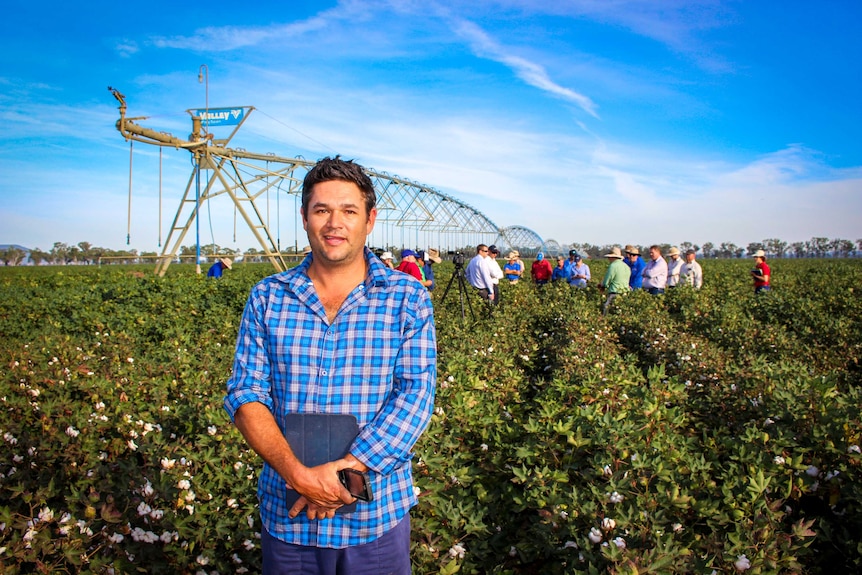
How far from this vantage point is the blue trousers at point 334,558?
1.76 meters

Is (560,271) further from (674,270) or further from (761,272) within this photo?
(761,272)

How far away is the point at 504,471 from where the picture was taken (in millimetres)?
3498

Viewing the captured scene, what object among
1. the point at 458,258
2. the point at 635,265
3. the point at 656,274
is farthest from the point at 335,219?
the point at 635,265

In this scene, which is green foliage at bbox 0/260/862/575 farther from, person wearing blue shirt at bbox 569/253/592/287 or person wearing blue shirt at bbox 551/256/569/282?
person wearing blue shirt at bbox 551/256/569/282

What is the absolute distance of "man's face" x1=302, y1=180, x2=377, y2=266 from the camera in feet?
6.01

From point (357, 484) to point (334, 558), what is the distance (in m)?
0.33

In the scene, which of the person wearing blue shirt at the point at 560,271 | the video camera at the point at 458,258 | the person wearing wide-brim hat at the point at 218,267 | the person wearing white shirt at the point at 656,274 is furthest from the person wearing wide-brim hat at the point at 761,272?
the person wearing wide-brim hat at the point at 218,267

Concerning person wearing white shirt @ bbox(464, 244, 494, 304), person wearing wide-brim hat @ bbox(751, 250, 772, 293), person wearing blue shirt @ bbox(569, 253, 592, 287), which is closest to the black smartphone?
person wearing white shirt @ bbox(464, 244, 494, 304)

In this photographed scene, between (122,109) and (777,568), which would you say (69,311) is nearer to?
(122,109)

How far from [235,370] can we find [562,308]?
30.2 ft

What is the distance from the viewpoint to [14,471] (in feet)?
10.3

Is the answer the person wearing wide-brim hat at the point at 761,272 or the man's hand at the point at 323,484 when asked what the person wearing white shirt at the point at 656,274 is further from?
the man's hand at the point at 323,484

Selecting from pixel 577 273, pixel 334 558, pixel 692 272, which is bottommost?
pixel 334 558

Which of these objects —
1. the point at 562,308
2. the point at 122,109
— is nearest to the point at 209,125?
the point at 122,109
